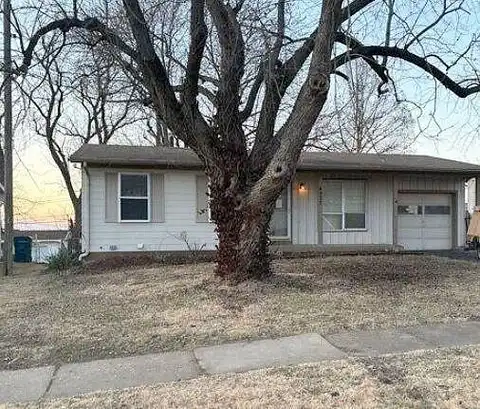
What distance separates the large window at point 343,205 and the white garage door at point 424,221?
1603mm

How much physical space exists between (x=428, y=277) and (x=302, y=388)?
22.0 feet

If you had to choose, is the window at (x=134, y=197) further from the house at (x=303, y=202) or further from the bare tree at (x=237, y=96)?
the bare tree at (x=237, y=96)

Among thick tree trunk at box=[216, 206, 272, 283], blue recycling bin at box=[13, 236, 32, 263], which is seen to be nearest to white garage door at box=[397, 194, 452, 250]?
thick tree trunk at box=[216, 206, 272, 283]

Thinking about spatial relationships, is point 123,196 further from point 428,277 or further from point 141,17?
point 428,277

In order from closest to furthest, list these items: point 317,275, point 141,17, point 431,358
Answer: point 431,358 → point 141,17 → point 317,275

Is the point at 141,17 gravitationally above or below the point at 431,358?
above

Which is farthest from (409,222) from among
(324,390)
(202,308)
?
(324,390)

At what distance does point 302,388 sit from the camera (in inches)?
163

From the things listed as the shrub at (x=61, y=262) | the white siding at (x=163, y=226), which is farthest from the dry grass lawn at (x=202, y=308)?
the white siding at (x=163, y=226)

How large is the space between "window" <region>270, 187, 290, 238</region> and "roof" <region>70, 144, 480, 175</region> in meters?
1.23

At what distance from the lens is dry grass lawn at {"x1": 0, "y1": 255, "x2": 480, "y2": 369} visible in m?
5.96

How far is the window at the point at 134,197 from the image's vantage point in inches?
572

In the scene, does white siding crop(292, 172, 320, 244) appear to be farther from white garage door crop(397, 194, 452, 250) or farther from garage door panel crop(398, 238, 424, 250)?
garage door panel crop(398, 238, 424, 250)

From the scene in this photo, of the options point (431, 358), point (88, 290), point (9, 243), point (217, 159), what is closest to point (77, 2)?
point (217, 159)
